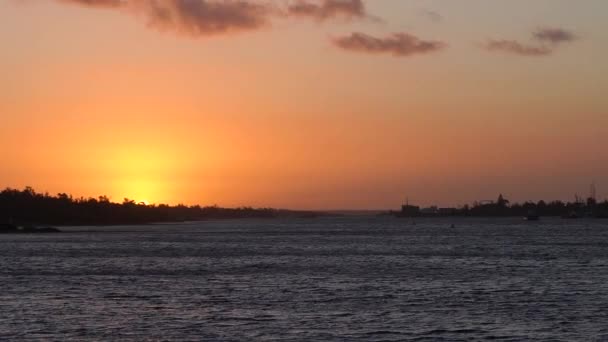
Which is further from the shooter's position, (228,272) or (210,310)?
(228,272)

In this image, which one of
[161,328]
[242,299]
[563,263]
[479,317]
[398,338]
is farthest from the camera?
[563,263]

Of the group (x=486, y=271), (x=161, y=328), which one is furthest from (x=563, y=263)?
(x=161, y=328)

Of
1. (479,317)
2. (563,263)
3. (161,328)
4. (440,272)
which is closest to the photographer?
(161,328)

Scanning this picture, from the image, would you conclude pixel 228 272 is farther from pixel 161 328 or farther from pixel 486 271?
pixel 161 328

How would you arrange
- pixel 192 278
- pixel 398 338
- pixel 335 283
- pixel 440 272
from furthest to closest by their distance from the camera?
→ pixel 440 272
pixel 192 278
pixel 335 283
pixel 398 338

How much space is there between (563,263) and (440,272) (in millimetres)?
21052

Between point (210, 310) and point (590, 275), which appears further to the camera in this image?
point (590, 275)

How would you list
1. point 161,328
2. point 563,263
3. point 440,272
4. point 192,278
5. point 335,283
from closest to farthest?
1. point 161,328
2. point 335,283
3. point 192,278
4. point 440,272
5. point 563,263

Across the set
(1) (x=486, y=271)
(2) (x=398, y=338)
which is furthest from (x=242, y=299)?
(1) (x=486, y=271)

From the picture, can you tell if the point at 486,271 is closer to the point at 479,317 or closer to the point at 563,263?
the point at 563,263

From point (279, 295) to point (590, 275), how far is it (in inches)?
1276

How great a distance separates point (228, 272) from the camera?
91.5m

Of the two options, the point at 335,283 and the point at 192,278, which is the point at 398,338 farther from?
the point at 192,278

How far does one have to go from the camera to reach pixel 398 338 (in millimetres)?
45875
